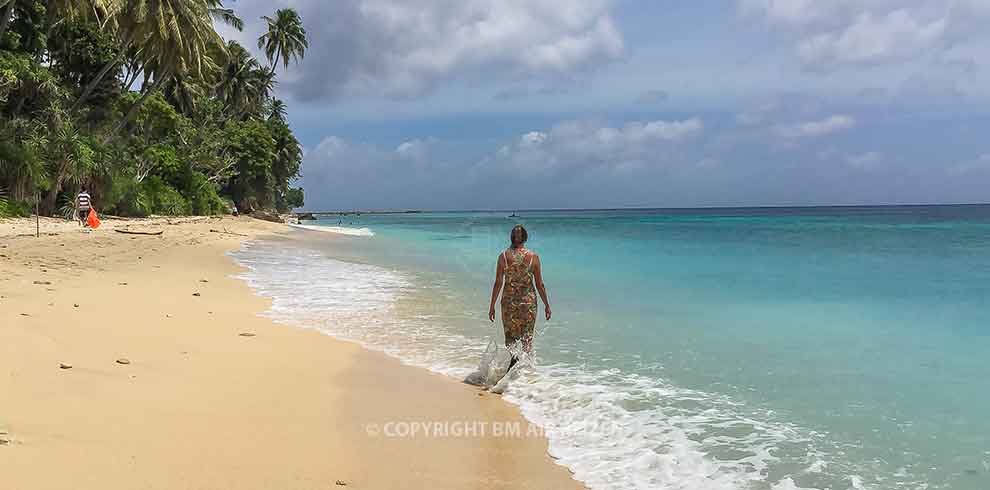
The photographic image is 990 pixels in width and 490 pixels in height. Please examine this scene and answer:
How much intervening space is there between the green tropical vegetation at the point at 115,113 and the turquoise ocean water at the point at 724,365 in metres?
14.7

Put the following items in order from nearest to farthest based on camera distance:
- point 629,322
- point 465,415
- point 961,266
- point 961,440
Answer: point 961,440 < point 465,415 < point 629,322 < point 961,266

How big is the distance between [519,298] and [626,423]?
1.68 meters

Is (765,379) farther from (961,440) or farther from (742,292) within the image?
(742,292)

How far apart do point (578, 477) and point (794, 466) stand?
4.90 ft

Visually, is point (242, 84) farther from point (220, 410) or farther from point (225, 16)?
point (220, 410)

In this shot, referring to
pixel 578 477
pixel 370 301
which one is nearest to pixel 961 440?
pixel 578 477

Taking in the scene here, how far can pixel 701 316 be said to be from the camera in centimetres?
1026

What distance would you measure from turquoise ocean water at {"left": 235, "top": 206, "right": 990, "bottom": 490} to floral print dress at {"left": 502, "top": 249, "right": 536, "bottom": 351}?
1.54 ft

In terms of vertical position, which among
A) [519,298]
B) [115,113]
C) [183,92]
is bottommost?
[519,298]

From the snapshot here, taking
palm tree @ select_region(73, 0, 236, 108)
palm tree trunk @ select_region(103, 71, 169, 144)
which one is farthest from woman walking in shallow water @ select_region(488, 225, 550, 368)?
palm tree trunk @ select_region(103, 71, 169, 144)

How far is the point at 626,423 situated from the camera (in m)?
4.93

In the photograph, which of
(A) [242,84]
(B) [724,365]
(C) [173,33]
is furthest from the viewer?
(A) [242,84]

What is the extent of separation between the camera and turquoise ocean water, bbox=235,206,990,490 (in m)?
4.25

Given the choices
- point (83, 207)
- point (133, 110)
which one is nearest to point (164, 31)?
point (83, 207)
